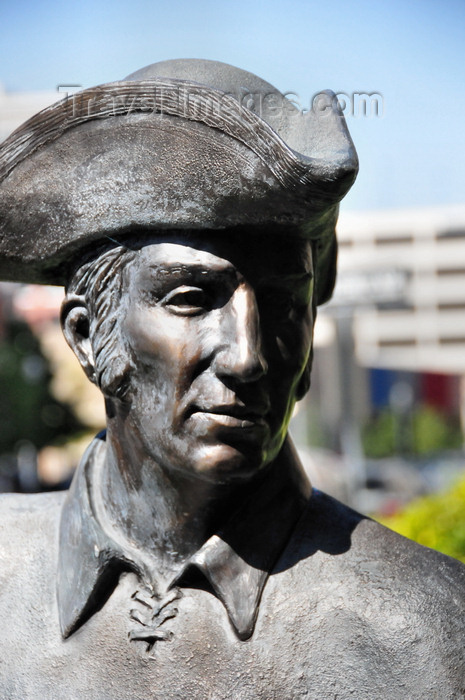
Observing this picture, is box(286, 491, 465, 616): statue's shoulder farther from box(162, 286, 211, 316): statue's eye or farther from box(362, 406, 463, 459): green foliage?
box(362, 406, 463, 459): green foliage

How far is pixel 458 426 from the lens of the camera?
4819 centimetres

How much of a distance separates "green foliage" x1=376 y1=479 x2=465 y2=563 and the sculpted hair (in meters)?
3.33

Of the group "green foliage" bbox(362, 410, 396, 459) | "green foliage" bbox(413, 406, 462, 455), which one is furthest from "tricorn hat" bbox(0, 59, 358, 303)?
"green foliage" bbox(413, 406, 462, 455)

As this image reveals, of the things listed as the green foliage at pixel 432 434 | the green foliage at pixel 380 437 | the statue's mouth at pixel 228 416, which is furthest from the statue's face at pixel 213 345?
the green foliage at pixel 432 434

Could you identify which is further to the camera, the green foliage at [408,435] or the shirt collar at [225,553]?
the green foliage at [408,435]

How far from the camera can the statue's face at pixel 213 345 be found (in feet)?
7.48

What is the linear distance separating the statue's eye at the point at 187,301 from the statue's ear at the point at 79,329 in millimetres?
317

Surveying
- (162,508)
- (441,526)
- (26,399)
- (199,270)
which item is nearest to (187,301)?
(199,270)

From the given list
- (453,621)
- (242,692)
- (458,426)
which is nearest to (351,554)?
(453,621)

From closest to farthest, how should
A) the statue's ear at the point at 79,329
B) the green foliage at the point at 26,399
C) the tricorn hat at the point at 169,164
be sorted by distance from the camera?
the tricorn hat at the point at 169,164 < the statue's ear at the point at 79,329 < the green foliage at the point at 26,399

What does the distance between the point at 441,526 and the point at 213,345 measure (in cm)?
370

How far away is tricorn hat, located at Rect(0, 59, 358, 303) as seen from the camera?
2.19 meters

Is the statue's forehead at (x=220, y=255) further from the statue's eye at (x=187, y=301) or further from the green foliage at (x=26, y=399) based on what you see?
the green foliage at (x=26, y=399)

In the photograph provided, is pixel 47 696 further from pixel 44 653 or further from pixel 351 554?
pixel 351 554
